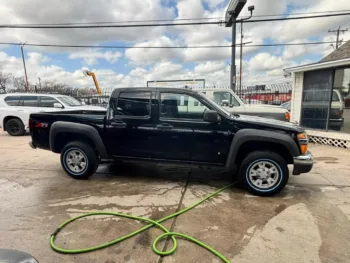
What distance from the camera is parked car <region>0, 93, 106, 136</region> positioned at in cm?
966

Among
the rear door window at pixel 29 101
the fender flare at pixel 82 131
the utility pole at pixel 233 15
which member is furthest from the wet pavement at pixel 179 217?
the utility pole at pixel 233 15

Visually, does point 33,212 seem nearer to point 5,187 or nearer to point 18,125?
point 5,187

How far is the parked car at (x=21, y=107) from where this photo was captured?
9.66m

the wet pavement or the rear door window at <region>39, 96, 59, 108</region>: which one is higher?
the rear door window at <region>39, 96, 59, 108</region>

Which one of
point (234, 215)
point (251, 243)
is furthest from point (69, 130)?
point (251, 243)

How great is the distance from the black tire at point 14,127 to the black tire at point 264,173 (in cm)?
945

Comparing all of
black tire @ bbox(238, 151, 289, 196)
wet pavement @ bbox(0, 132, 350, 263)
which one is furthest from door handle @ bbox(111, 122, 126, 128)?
black tire @ bbox(238, 151, 289, 196)

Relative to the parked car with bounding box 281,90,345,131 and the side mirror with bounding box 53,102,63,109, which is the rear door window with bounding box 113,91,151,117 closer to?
the side mirror with bounding box 53,102,63,109

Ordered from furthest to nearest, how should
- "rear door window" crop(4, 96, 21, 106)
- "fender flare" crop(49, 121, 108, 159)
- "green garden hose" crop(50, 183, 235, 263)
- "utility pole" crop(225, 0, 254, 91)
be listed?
"utility pole" crop(225, 0, 254, 91) < "rear door window" crop(4, 96, 21, 106) < "fender flare" crop(49, 121, 108, 159) < "green garden hose" crop(50, 183, 235, 263)

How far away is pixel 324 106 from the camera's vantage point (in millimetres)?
8062

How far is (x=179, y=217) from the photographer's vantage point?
3.21 m

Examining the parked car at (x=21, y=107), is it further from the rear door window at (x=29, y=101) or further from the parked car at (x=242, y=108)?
the parked car at (x=242, y=108)

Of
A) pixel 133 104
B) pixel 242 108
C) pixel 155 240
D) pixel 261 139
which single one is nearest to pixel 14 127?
pixel 133 104

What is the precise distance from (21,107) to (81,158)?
7069mm
